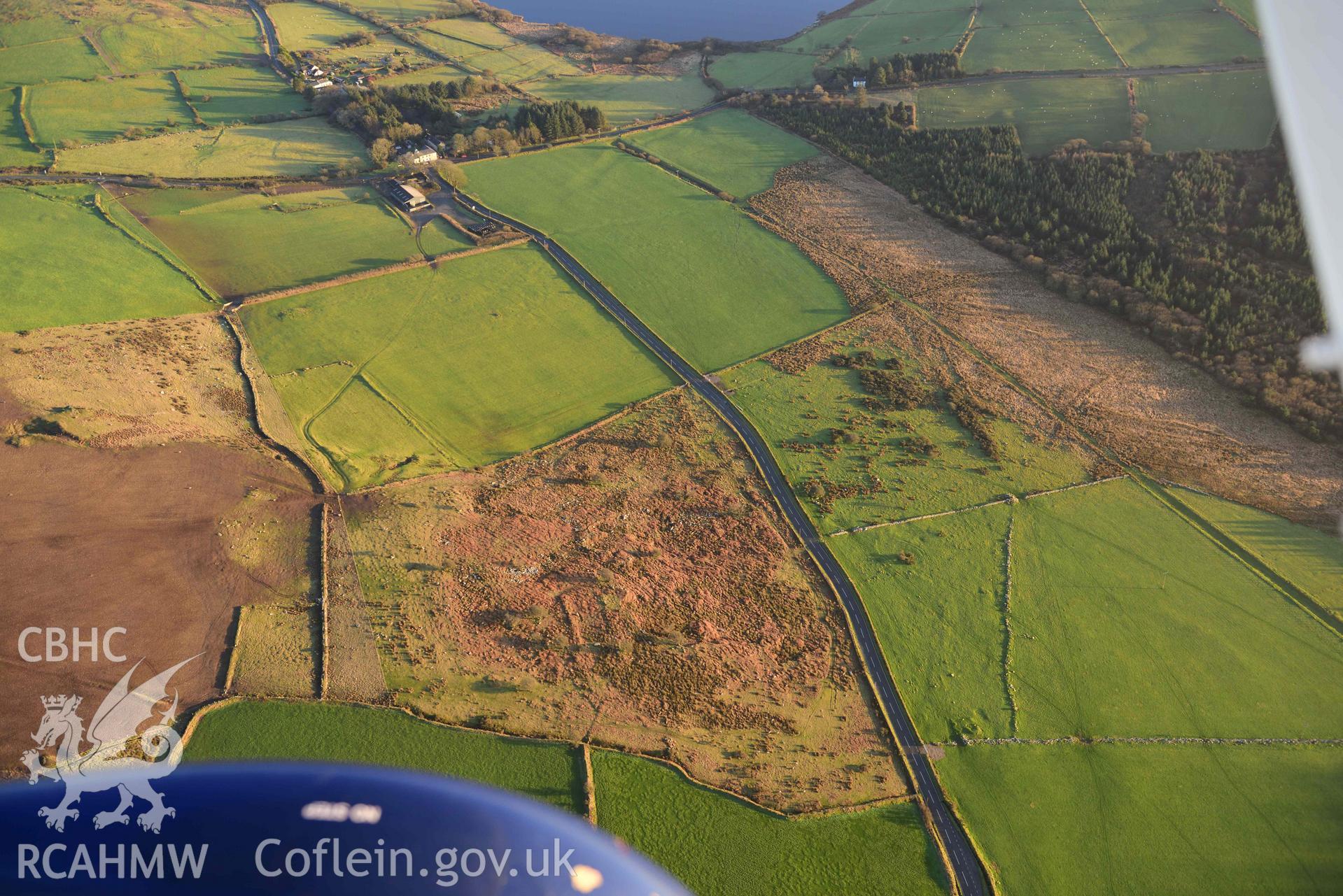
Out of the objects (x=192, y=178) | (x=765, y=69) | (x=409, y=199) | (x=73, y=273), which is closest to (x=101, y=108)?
(x=192, y=178)

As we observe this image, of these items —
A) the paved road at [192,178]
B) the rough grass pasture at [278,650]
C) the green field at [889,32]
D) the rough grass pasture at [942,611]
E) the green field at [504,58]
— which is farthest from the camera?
the green field at [504,58]

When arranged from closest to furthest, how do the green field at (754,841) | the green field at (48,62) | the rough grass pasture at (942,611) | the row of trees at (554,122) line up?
1. the green field at (754,841)
2. the rough grass pasture at (942,611)
3. the row of trees at (554,122)
4. the green field at (48,62)

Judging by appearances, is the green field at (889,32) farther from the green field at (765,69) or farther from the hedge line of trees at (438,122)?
the hedge line of trees at (438,122)

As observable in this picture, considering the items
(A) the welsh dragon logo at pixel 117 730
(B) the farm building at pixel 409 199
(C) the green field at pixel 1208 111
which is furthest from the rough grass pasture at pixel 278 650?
(C) the green field at pixel 1208 111

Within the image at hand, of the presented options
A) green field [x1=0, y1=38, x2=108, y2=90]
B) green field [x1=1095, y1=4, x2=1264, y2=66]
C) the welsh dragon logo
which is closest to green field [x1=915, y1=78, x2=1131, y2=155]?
green field [x1=1095, y1=4, x2=1264, y2=66]

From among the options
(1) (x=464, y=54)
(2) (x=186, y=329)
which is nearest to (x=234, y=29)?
(1) (x=464, y=54)

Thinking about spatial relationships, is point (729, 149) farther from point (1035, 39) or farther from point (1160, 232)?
point (1035, 39)
